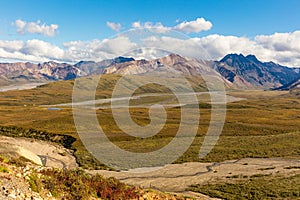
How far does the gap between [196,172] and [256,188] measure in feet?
40.4

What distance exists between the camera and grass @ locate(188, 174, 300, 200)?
3653 centimetres

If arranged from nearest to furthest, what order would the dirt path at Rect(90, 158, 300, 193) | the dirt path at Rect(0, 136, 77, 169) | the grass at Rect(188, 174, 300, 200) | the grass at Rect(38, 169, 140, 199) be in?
the grass at Rect(38, 169, 140, 199)
the grass at Rect(188, 174, 300, 200)
the dirt path at Rect(0, 136, 77, 169)
the dirt path at Rect(90, 158, 300, 193)

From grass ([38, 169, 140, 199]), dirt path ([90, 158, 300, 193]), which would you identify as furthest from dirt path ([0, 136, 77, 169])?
grass ([38, 169, 140, 199])

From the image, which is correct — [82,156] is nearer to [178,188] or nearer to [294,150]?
[178,188]

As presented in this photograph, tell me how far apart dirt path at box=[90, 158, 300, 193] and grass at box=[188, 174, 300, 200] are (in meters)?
3.25

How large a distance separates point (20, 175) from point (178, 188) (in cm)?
2776

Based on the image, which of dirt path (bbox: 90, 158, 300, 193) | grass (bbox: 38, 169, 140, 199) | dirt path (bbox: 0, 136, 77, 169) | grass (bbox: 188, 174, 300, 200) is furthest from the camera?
dirt path (bbox: 90, 158, 300, 193)

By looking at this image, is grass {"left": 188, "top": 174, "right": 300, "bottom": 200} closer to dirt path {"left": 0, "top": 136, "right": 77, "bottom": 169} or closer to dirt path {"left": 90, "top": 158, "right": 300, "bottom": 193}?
dirt path {"left": 90, "top": 158, "right": 300, "bottom": 193}

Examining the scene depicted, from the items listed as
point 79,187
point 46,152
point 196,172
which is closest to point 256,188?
point 196,172

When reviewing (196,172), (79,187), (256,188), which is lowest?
(196,172)

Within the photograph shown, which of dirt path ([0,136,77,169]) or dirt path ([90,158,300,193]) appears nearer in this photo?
dirt path ([0,136,77,169])

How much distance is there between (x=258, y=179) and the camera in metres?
44.9

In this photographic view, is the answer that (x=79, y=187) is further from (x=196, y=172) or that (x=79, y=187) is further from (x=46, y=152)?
(x=46, y=152)

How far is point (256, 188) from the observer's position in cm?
3978
